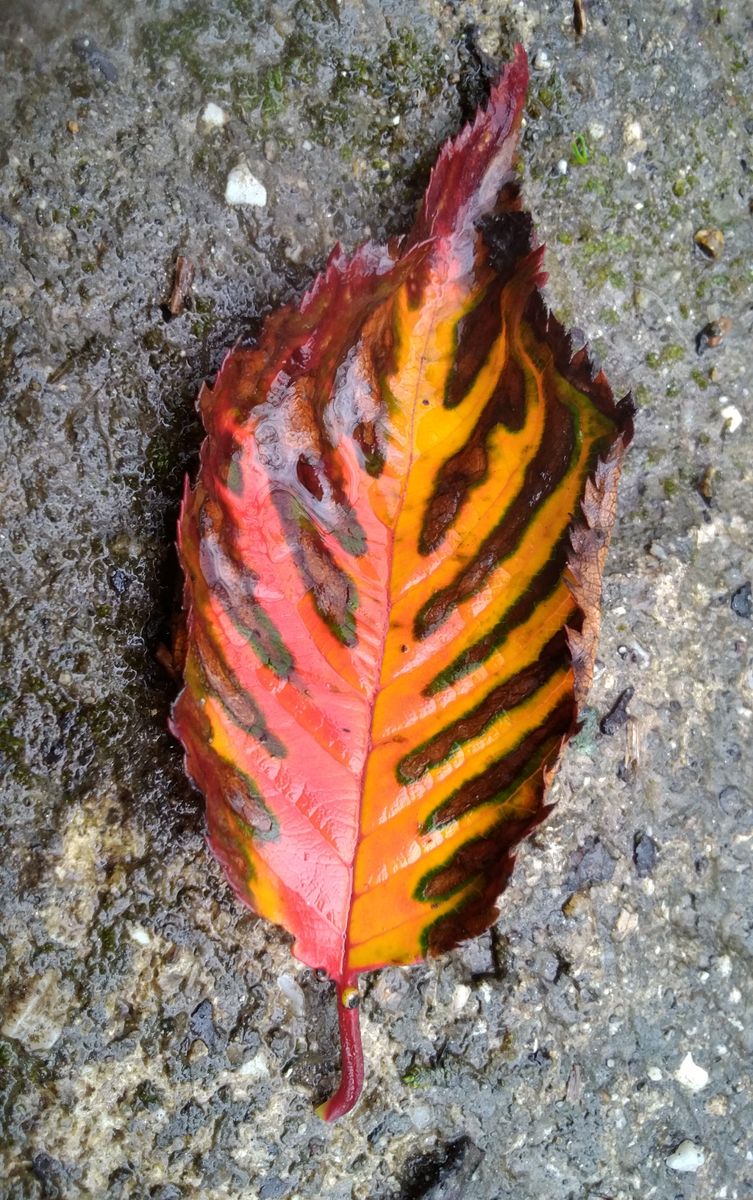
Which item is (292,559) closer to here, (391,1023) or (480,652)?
(480,652)

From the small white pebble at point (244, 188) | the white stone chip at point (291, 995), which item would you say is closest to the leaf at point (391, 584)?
the white stone chip at point (291, 995)

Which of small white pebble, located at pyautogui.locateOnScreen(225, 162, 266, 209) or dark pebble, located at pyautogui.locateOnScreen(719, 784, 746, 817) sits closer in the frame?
small white pebble, located at pyautogui.locateOnScreen(225, 162, 266, 209)

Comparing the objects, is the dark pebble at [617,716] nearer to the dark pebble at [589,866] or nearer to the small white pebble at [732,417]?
the dark pebble at [589,866]

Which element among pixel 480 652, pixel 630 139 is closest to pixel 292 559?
pixel 480 652

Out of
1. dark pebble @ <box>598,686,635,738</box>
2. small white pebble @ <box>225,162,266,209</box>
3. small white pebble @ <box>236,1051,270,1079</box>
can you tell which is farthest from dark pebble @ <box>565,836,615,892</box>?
small white pebble @ <box>225,162,266,209</box>

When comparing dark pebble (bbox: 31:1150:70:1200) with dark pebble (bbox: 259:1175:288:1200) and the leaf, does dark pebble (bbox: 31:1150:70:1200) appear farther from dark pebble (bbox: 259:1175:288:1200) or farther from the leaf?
the leaf
